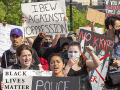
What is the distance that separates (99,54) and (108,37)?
1.20 ft

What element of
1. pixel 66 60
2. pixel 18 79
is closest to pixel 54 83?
pixel 18 79

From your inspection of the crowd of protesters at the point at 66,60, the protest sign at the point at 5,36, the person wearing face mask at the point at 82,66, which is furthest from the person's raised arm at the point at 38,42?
the protest sign at the point at 5,36

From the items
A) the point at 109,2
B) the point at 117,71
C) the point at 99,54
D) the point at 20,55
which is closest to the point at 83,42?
the point at 99,54

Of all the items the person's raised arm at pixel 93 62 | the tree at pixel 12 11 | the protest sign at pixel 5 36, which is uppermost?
Result: the person's raised arm at pixel 93 62

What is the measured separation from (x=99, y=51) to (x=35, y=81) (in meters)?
2.45

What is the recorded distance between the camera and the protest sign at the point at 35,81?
16.9 ft

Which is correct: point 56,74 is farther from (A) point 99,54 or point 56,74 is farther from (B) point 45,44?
(B) point 45,44

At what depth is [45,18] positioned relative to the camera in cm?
870

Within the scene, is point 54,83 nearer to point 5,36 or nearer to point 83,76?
point 83,76

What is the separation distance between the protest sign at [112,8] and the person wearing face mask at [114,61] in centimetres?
519

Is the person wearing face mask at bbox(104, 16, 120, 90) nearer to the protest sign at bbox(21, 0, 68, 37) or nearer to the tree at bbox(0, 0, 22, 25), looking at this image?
the protest sign at bbox(21, 0, 68, 37)

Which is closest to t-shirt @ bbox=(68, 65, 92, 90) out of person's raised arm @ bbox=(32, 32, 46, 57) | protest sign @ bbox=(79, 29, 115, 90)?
protest sign @ bbox=(79, 29, 115, 90)

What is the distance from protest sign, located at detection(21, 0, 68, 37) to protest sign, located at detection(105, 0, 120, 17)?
13.5 ft

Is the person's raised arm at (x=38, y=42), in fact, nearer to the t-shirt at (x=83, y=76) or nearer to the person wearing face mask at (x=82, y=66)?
the person wearing face mask at (x=82, y=66)
